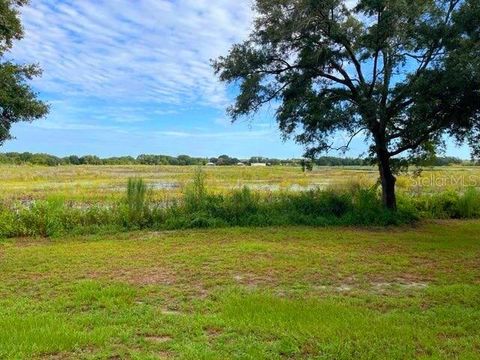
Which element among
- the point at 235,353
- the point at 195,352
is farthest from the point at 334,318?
the point at 195,352

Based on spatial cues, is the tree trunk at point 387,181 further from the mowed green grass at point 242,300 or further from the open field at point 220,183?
the mowed green grass at point 242,300

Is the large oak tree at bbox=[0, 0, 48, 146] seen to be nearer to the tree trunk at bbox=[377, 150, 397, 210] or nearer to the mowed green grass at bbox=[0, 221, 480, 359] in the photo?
the mowed green grass at bbox=[0, 221, 480, 359]

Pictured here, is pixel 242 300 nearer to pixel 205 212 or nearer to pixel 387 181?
pixel 205 212

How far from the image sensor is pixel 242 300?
4.59 m

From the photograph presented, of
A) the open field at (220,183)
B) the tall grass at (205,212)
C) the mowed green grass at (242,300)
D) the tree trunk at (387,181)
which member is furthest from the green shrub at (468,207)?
the mowed green grass at (242,300)

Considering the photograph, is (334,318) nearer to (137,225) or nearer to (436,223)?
(137,225)

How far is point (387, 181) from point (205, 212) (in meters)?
5.23

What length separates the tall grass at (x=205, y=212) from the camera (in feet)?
33.2

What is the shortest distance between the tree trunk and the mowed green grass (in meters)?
3.69

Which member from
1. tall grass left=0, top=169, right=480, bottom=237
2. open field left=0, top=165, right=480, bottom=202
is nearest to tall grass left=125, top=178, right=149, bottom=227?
tall grass left=0, top=169, right=480, bottom=237

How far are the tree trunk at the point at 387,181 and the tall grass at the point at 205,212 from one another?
10.1 inches

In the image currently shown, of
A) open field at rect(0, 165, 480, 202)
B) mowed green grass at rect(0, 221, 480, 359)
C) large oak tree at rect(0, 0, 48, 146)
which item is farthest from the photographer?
open field at rect(0, 165, 480, 202)

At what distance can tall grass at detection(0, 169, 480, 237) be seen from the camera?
10.1 metres

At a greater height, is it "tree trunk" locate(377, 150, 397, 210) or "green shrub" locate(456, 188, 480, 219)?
"tree trunk" locate(377, 150, 397, 210)
